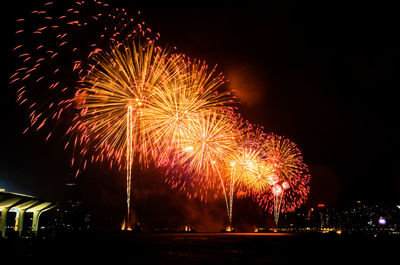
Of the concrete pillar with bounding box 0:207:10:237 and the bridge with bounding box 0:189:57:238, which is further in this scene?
the concrete pillar with bounding box 0:207:10:237

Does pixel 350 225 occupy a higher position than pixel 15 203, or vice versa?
pixel 15 203

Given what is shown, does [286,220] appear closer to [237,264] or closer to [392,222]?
[392,222]

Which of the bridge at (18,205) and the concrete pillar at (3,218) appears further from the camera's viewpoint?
the concrete pillar at (3,218)

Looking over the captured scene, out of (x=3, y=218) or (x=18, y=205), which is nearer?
(x=3, y=218)

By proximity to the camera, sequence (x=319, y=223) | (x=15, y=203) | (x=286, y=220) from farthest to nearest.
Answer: (x=319, y=223) → (x=286, y=220) → (x=15, y=203)

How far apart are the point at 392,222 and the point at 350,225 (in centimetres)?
1473

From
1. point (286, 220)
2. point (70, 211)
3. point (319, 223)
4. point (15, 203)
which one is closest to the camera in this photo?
point (15, 203)

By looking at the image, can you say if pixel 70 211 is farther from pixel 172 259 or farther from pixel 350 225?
pixel 172 259

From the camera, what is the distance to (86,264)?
1170cm

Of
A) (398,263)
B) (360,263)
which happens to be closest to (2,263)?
(360,263)

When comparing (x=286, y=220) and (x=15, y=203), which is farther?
(x=286, y=220)

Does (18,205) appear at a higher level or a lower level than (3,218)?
higher

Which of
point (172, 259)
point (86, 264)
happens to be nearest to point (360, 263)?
point (172, 259)

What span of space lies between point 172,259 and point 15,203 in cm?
1777
